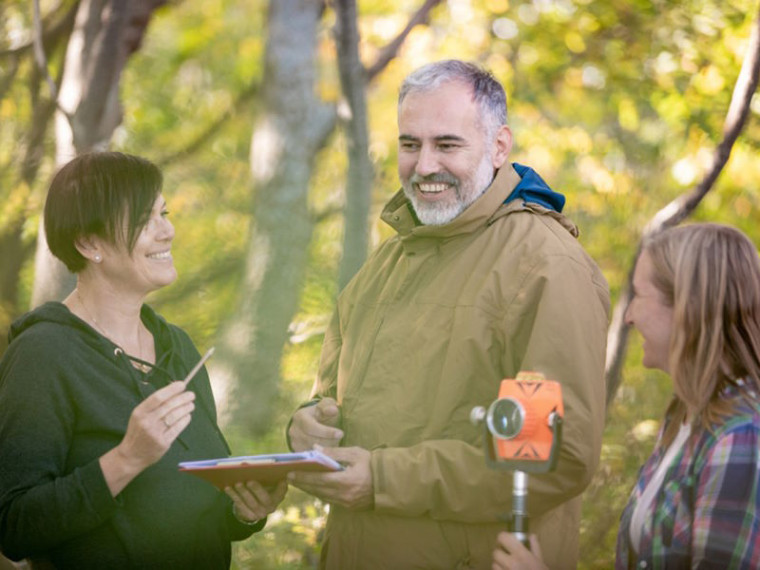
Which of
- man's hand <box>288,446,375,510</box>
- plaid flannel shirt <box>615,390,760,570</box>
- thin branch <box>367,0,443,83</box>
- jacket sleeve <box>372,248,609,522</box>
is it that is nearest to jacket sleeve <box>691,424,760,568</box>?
plaid flannel shirt <box>615,390,760,570</box>

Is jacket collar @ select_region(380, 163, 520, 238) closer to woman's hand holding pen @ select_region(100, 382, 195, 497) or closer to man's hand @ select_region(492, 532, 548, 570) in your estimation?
woman's hand holding pen @ select_region(100, 382, 195, 497)

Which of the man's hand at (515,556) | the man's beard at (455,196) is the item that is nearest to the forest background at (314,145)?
the man's beard at (455,196)

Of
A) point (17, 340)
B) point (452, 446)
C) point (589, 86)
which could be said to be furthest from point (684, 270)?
point (589, 86)

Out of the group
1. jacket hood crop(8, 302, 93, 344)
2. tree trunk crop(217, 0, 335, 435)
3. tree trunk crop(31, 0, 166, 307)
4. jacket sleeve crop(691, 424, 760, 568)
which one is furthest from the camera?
tree trunk crop(217, 0, 335, 435)

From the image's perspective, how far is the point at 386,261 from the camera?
11.5 feet

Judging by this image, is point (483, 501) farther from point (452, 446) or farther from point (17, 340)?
point (17, 340)

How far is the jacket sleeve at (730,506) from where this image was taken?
91.6 inches

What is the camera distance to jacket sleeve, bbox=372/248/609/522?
112 inches

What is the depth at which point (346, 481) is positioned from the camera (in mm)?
2963

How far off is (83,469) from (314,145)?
534cm

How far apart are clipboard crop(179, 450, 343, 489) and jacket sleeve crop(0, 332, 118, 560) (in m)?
0.26

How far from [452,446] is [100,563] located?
988 millimetres

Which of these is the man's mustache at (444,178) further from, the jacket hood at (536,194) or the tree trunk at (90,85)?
the tree trunk at (90,85)

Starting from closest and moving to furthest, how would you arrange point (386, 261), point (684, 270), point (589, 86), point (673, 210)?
point (684, 270) → point (386, 261) → point (673, 210) → point (589, 86)
